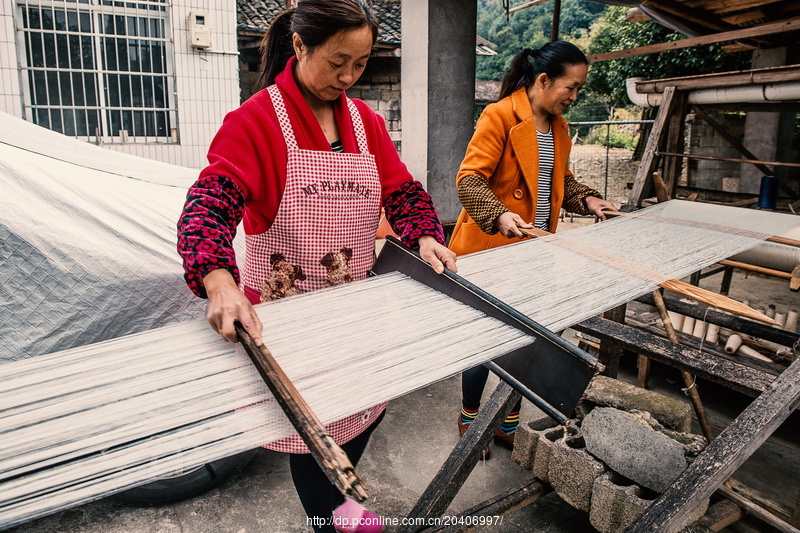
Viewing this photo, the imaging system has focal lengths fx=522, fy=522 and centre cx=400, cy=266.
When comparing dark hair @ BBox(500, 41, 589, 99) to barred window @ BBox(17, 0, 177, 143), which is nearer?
dark hair @ BBox(500, 41, 589, 99)

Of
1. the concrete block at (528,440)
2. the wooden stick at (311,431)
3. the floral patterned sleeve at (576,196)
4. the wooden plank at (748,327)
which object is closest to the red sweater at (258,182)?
the wooden stick at (311,431)

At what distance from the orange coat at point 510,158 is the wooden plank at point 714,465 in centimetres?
117

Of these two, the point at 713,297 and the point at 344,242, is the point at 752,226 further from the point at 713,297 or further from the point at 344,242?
the point at 344,242

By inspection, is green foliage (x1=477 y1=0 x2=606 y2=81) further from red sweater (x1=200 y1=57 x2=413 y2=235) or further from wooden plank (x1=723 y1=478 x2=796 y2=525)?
red sweater (x1=200 y1=57 x2=413 y2=235)

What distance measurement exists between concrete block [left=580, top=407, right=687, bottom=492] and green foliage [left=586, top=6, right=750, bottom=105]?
34.3 ft

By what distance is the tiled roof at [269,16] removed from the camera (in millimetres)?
9234

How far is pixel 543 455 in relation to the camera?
2.28 meters

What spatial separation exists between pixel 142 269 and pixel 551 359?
1712mm

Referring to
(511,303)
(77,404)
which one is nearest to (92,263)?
(77,404)

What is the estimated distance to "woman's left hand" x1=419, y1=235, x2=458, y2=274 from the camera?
4.72ft

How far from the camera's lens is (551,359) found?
1146 millimetres

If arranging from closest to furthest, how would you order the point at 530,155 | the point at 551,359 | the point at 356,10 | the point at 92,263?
the point at 551,359
the point at 356,10
the point at 92,263
the point at 530,155

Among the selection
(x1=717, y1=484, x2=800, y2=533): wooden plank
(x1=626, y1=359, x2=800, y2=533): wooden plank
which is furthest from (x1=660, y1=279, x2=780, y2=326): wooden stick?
(x1=717, y1=484, x2=800, y2=533): wooden plank

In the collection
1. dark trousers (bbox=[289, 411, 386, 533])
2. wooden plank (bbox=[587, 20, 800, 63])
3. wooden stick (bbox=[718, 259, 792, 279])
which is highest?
wooden plank (bbox=[587, 20, 800, 63])
